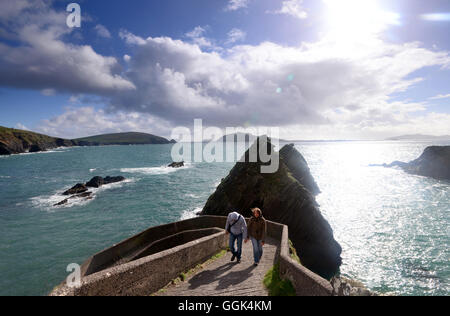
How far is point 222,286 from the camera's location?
702cm

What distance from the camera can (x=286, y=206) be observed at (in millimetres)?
22531

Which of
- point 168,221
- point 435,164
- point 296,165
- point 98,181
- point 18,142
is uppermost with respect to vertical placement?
point 18,142

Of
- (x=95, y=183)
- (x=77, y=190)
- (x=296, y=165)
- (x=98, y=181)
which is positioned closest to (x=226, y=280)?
(x=296, y=165)

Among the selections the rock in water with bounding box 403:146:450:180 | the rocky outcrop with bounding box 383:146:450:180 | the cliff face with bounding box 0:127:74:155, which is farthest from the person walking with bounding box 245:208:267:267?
the cliff face with bounding box 0:127:74:155

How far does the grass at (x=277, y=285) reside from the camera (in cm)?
634

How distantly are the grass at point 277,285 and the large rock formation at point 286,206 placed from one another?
15164mm

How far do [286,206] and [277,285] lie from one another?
16.6 meters

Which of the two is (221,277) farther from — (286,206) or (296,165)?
(296,165)

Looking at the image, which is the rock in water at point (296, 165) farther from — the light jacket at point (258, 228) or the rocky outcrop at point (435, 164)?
the rocky outcrop at point (435, 164)

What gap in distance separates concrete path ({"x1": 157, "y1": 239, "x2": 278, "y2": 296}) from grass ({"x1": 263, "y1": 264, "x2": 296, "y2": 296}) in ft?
0.64
